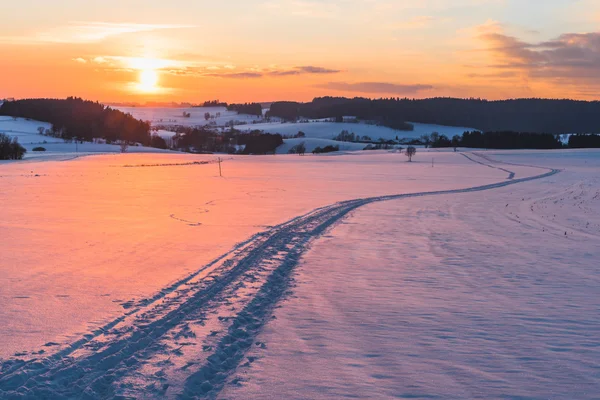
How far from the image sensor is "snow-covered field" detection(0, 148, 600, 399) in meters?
6.52

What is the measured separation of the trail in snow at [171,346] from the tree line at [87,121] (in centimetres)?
14483

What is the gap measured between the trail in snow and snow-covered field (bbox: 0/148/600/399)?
0.09ft

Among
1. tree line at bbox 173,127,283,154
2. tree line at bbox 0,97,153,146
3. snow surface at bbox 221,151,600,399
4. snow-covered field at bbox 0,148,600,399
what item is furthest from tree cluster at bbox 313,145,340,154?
snow surface at bbox 221,151,600,399

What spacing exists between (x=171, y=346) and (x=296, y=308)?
2.62 metres

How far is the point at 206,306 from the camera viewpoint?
9.35 metres

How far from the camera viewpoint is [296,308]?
31.4 ft

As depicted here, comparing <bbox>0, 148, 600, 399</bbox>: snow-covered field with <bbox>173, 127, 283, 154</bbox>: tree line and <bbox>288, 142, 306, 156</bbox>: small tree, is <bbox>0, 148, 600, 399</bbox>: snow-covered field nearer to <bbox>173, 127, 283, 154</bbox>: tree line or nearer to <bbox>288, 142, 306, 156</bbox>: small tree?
<bbox>288, 142, 306, 156</bbox>: small tree

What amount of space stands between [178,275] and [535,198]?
26409 millimetres

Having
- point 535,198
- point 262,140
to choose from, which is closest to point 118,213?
point 535,198

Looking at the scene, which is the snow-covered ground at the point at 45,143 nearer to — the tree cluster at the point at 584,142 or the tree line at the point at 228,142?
the tree line at the point at 228,142

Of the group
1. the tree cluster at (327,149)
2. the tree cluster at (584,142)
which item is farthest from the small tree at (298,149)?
the tree cluster at (584,142)

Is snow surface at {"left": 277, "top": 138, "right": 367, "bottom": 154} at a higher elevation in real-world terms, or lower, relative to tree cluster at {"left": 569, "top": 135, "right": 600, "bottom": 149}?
lower

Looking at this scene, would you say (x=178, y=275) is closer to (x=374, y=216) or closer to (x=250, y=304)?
(x=250, y=304)

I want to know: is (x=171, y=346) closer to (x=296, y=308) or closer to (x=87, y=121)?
(x=296, y=308)
